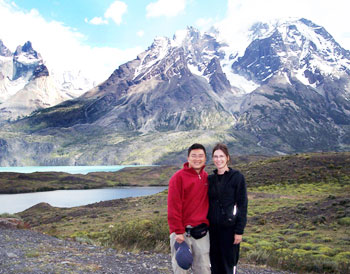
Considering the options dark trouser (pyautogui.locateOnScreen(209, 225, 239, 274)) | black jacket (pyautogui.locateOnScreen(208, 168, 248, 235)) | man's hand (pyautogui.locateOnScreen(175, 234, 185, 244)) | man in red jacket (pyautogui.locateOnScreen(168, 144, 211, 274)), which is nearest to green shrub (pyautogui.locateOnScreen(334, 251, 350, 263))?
dark trouser (pyautogui.locateOnScreen(209, 225, 239, 274))

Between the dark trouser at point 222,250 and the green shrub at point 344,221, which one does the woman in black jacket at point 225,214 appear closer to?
the dark trouser at point 222,250

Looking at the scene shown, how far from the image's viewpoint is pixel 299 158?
7712 cm

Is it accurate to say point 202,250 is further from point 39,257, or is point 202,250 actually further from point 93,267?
point 39,257

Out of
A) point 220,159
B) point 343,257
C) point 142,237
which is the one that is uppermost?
point 220,159

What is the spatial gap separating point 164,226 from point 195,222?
1000 centimetres

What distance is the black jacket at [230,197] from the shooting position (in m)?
7.33

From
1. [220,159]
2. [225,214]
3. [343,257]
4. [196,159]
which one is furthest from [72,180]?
[225,214]

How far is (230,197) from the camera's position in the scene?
7359mm

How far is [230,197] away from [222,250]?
49.9 inches

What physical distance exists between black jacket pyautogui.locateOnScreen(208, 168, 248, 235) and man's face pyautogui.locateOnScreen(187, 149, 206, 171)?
48cm

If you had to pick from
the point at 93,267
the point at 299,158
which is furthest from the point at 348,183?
the point at 93,267

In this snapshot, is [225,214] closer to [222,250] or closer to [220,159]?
[222,250]

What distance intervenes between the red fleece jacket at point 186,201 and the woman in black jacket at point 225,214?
0.21 m

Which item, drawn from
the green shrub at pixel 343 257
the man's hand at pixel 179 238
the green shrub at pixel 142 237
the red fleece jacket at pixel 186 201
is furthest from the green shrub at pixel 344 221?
the man's hand at pixel 179 238
